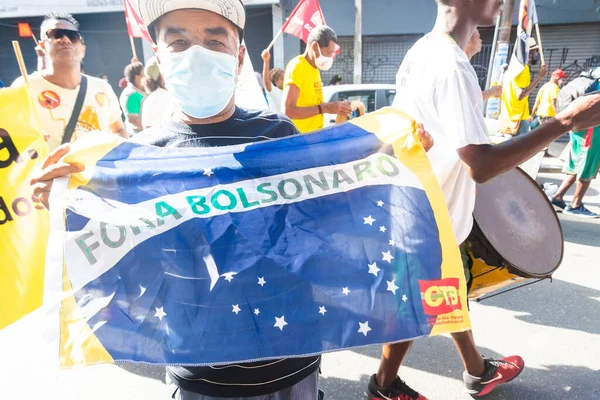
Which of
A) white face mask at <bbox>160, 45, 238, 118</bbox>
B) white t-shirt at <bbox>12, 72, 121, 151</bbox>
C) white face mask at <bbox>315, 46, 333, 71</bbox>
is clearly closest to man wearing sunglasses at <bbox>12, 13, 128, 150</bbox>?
white t-shirt at <bbox>12, 72, 121, 151</bbox>

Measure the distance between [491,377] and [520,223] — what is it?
863mm

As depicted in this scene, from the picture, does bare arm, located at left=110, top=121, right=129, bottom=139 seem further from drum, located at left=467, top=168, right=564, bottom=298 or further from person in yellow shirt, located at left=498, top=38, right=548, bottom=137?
person in yellow shirt, located at left=498, top=38, right=548, bottom=137

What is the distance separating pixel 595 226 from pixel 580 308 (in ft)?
8.18

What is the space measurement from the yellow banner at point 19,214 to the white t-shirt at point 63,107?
1.05 m

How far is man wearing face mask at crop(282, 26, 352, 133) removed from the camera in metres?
4.28

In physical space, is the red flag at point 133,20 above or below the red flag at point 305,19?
below

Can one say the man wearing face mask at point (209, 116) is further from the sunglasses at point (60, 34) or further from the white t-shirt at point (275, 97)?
the white t-shirt at point (275, 97)

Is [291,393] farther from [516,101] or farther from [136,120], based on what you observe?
[516,101]

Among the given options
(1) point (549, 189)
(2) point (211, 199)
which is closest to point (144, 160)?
(2) point (211, 199)

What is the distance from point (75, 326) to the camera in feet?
4.19

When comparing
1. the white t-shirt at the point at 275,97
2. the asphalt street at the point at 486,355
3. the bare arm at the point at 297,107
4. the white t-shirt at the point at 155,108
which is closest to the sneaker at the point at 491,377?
the asphalt street at the point at 486,355

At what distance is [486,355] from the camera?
292 centimetres

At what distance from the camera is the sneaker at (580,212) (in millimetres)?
5824

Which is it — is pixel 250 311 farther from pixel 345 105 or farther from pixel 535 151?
pixel 345 105
